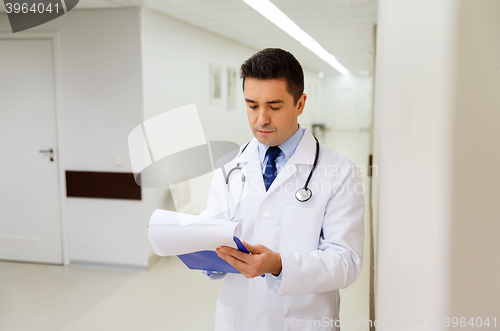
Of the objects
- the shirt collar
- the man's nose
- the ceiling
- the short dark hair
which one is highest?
the ceiling

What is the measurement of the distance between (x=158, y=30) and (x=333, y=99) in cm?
1691

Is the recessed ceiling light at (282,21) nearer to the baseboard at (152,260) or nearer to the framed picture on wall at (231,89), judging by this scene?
the framed picture on wall at (231,89)

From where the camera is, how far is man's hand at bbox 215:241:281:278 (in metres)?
1.12

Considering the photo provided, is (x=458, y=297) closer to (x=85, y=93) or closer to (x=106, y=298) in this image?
(x=106, y=298)

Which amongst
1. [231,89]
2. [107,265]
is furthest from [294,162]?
[231,89]

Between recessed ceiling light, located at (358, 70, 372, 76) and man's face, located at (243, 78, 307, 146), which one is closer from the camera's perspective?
man's face, located at (243, 78, 307, 146)

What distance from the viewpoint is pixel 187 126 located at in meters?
5.69

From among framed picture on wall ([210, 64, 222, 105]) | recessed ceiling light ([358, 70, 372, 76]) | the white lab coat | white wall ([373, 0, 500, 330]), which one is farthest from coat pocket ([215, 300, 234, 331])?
recessed ceiling light ([358, 70, 372, 76])

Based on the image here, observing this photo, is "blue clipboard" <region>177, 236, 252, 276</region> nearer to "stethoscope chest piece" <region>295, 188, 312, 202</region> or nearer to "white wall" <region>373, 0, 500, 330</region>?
"stethoscope chest piece" <region>295, 188, 312, 202</region>

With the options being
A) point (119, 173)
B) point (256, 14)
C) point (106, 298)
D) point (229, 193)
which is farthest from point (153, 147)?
point (229, 193)

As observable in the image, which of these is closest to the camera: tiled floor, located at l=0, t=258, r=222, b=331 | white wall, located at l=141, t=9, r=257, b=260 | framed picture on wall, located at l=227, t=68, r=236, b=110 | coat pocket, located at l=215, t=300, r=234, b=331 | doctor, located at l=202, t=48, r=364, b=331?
doctor, located at l=202, t=48, r=364, b=331

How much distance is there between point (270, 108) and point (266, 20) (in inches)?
169

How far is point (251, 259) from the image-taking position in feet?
3.70

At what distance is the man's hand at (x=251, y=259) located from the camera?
3.67 feet
